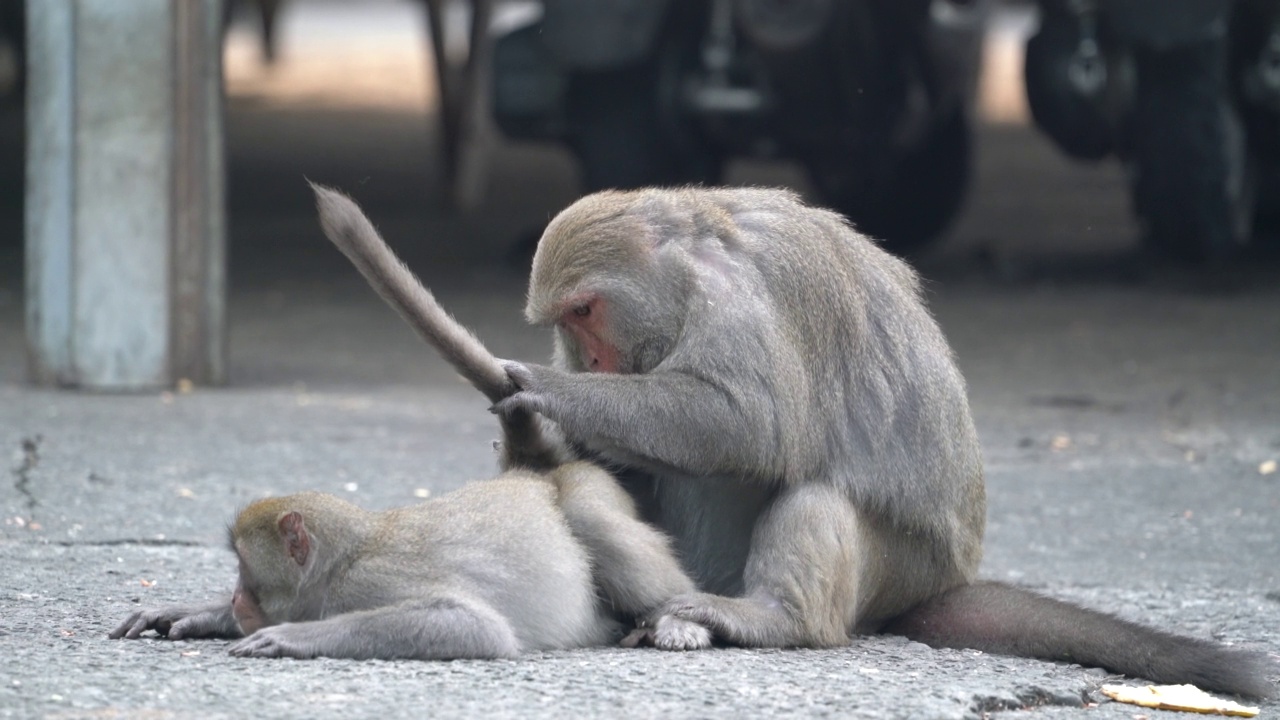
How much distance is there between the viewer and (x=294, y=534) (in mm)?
3141

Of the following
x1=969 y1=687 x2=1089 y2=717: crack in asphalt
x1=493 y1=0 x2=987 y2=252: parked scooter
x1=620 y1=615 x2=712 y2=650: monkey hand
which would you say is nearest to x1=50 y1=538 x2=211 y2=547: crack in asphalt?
x1=620 y1=615 x2=712 y2=650: monkey hand

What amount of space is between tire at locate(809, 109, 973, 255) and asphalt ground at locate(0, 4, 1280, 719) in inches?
10.3

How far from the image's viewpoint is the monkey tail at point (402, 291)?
327cm

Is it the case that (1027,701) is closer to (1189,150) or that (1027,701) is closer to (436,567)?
(436,567)

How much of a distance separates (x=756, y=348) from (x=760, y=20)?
4710 mm

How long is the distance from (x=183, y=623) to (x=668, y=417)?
98cm

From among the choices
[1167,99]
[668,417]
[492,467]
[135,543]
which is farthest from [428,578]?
[1167,99]

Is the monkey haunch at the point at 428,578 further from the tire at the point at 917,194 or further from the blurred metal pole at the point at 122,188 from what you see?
the tire at the point at 917,194

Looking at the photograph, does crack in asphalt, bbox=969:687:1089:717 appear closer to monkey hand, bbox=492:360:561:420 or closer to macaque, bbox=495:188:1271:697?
macaque, bbox=495:188:1271:697

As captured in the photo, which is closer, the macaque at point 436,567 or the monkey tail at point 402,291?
the macaque at point 436,567

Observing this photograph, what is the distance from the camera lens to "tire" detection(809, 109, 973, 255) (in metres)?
10.2

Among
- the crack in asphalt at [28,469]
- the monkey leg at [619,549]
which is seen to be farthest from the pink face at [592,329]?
the crack in asphalt at [28,469]

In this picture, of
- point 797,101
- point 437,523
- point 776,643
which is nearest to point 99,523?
point 437,523

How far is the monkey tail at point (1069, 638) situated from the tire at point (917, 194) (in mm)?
6541
